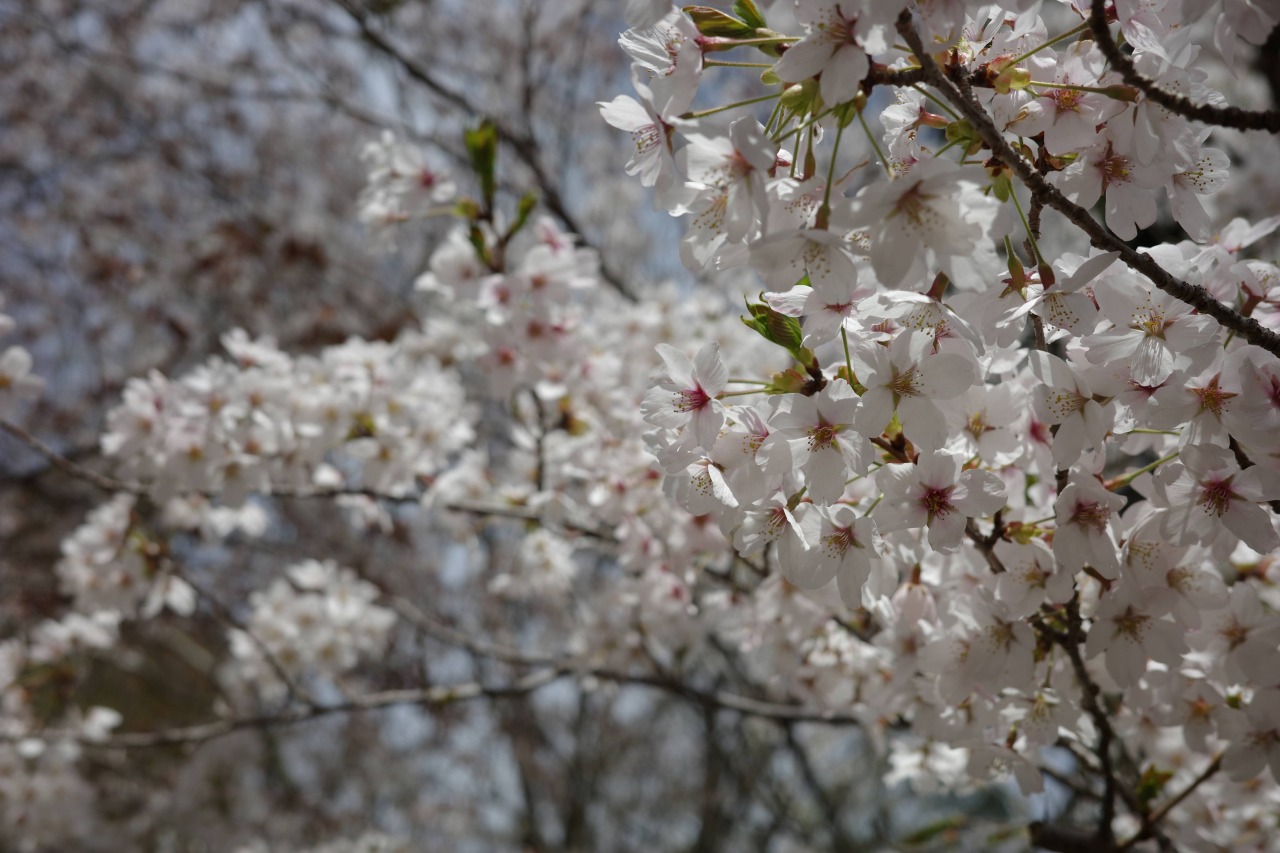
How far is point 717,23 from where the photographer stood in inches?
38.6

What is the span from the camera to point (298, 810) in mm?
6070

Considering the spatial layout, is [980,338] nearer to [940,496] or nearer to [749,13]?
[940,496]

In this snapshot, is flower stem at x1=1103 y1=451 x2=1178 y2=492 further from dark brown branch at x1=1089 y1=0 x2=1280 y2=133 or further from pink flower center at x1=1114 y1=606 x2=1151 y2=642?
dark brown branch at x1=1089 y1=0 x2=1280 y2=133

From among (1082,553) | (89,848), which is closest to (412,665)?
(89,848)

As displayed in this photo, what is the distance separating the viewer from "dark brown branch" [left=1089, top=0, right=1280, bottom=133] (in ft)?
2.86

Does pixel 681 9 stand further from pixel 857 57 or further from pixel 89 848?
pixel 89 848

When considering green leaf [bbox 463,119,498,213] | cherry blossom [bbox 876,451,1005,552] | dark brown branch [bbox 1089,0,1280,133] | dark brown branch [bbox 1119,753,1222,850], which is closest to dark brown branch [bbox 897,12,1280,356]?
dark brown branch [bbox 1089,0,1280,133]

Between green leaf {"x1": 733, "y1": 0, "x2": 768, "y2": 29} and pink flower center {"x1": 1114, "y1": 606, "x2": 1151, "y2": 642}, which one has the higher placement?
green leaf {"x1": 733, "y1": 0, "x2": 768, "y2": 29}

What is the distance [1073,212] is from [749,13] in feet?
1.45

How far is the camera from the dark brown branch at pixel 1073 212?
90 centimetres

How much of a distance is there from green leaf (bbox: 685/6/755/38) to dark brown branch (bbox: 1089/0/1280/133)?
0.37 metres

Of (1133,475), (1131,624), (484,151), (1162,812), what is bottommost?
(1162,812)

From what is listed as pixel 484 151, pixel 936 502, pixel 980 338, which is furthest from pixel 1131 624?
pixel 484 151

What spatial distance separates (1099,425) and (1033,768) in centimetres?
72
